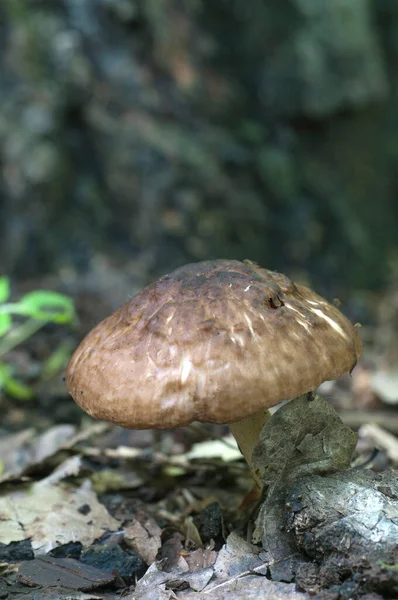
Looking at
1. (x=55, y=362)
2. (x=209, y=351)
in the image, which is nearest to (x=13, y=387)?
(x=55, y=362)

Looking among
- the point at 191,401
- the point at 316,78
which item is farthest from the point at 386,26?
the point at 191,401

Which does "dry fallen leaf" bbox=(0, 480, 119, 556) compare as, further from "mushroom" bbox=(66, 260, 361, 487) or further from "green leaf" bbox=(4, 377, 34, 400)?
"green leaf" bbox=(4, 377, 34, 400)

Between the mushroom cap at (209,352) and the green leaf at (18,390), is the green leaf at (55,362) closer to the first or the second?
the green leaf at (18,390)

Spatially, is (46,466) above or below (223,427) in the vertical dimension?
above

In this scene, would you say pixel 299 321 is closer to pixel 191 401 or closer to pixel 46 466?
pixel 191 401

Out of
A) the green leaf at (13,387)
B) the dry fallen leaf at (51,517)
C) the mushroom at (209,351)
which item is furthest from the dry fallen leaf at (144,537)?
the green leaf at (13,387)

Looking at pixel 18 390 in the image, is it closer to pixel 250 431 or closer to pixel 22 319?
pixel 22 319
